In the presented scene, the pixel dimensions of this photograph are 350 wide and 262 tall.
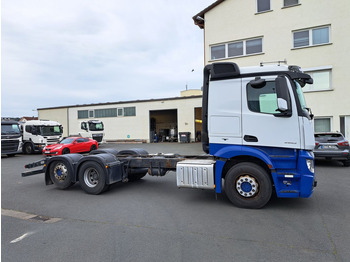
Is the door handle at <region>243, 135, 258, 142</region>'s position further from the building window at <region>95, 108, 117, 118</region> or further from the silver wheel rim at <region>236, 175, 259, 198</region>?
the building window at <region>95, 108, 117, 118</region>

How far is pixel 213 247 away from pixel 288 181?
2.32m

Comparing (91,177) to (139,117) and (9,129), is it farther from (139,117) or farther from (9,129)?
(139,117)

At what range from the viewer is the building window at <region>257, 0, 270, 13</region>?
16.7 metres

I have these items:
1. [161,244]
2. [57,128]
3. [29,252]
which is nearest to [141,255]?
[161,244]

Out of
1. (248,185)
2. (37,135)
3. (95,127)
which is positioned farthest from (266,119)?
(95,127)

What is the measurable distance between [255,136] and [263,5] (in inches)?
594

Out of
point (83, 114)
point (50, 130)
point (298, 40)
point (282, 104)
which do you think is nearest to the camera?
point (282, 104)

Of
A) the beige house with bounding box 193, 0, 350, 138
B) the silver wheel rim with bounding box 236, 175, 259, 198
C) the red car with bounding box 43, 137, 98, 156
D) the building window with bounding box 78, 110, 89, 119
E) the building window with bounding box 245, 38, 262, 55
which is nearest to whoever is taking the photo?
the silver wheel rim with bounding box 236, 175, 259, 198

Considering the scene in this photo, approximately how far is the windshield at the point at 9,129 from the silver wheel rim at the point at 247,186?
17.7m

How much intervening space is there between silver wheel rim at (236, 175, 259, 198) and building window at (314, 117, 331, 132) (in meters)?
12.5

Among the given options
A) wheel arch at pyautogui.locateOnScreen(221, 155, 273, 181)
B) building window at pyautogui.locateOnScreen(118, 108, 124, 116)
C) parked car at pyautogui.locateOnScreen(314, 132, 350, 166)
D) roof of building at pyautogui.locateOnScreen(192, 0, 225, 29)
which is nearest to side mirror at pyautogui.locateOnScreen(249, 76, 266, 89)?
wheel arch at pyautogui.locateOnScreen(221, 155, 273, 181)

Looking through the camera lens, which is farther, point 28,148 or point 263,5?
point 28,148

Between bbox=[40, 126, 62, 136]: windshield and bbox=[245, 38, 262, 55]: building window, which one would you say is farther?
bbox=[40, 126, 62, 136]: windshield

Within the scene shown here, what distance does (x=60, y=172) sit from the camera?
7.19 metres
